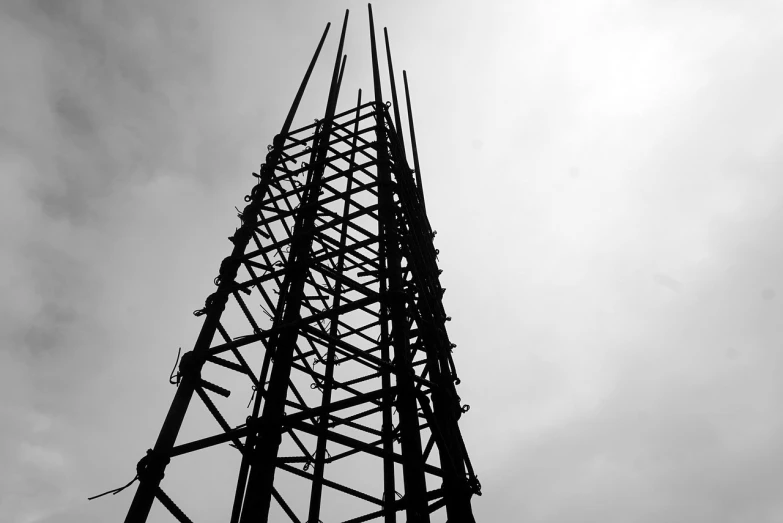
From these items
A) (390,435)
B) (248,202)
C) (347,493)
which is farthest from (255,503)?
(248,202)

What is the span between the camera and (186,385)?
698 centimetres

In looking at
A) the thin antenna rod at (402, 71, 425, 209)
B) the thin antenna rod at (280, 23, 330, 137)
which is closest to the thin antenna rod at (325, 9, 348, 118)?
the thin antenna rod at (280, 23, 330, 137)

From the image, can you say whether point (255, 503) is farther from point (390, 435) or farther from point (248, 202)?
point (248, 202)

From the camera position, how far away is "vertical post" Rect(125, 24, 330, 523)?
238 inches

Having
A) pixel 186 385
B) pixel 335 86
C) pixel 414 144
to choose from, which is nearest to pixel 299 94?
pixel 335 86

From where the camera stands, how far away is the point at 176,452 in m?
6.49

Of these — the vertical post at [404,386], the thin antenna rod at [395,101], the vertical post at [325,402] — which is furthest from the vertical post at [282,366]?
the thin antenna rod at [395,101]

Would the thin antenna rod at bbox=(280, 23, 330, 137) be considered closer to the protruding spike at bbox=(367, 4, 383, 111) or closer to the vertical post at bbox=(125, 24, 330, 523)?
the protruding spike at bbox=(367, 4, 383, 111)

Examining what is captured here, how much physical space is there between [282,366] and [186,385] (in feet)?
4.45

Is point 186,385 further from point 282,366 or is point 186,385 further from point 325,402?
point 325,402

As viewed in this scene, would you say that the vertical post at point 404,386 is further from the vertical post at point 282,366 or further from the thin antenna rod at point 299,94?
the thin antenna rod at point 299,94

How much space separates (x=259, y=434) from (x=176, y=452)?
1.03 meters

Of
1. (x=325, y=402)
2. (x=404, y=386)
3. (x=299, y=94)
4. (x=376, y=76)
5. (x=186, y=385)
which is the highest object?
(x=376, y=76)

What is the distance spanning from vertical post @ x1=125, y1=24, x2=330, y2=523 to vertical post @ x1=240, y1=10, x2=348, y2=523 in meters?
0.94
